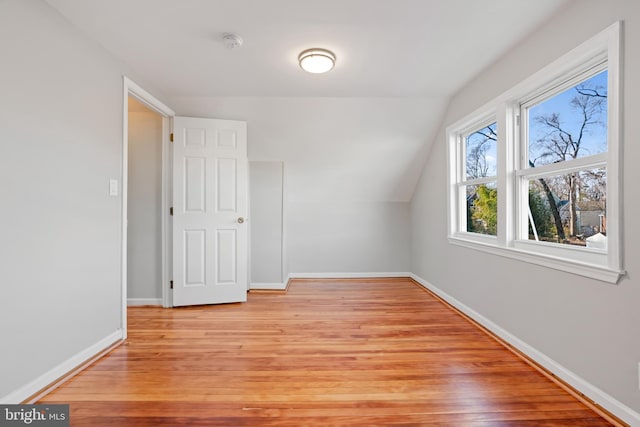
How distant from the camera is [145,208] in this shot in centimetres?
323

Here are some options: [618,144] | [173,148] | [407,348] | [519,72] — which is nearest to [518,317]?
[407,348]

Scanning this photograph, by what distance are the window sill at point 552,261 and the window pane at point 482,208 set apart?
0.16 m


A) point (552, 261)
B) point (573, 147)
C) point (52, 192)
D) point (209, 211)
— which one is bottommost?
point (552, 261)

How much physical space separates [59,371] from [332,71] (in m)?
2.98

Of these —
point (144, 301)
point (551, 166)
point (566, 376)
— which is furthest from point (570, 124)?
point (144, 301)

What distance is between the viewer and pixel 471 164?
3.12 metres

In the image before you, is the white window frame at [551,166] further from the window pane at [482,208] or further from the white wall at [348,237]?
the white wall at [348,237]

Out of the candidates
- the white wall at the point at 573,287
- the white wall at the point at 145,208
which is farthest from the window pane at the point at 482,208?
the white wall at the point at 145,208

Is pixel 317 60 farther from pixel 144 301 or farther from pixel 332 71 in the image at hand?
pixel 144 301

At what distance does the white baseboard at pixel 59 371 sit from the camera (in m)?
1.52

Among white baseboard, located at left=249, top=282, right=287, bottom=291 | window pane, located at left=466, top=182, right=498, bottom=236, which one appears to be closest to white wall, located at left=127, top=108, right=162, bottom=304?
white baseboard, located at left=249, top=282, right=287, bottom=291

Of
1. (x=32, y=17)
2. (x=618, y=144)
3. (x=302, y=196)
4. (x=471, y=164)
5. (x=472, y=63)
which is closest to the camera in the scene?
(x=618, y=144)

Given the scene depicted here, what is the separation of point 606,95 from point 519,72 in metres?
0.68

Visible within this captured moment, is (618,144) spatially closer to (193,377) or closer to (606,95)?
(606,95)
